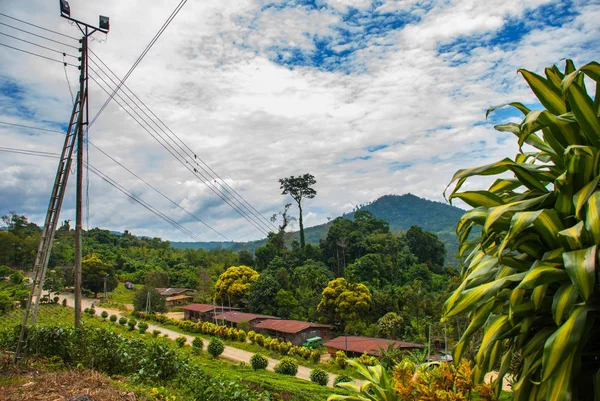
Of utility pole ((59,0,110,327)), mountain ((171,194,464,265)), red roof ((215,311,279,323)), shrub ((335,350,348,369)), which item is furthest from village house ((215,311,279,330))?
mountain ((171,194,464,265))

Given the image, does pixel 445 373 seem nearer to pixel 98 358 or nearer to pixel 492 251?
pixel 492 251

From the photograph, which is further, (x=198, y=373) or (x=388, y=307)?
(x=388, y=307)

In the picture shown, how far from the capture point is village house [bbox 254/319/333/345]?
86.1 ft

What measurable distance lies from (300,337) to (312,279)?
8.40m

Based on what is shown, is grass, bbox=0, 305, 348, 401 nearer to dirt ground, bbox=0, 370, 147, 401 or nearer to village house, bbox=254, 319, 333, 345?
dirt ground, bbox=0, 370, 147, 401

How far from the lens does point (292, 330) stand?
26.0m

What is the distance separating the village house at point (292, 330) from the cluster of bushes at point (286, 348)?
898 millimetres

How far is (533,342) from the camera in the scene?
2.10 meters

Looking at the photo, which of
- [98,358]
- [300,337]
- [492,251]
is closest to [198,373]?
[98,358]

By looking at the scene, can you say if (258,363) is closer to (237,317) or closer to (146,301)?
(237,317)

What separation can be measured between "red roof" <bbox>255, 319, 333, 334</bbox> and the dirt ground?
66.4ft

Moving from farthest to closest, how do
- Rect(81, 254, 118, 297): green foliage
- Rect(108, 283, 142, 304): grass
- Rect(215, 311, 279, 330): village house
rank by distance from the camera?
Rect(108, 283, 142, 304): grass < Rect(81, 254, 118, 297): green foliage < Rect(215, 311, 279, 330): village house

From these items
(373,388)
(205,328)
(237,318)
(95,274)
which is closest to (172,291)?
(95,274)

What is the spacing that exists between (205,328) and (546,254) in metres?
30.6
